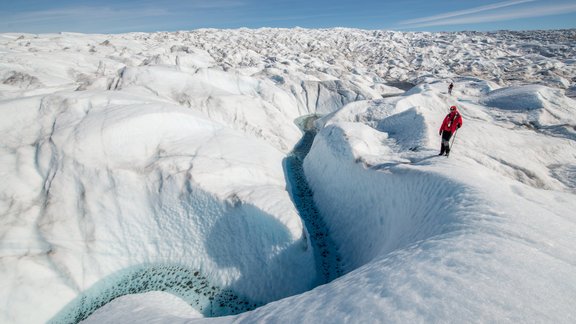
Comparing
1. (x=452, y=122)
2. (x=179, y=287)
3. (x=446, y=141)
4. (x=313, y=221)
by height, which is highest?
(x=452, y=122)

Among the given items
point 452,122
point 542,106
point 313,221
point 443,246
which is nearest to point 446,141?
point 452,122

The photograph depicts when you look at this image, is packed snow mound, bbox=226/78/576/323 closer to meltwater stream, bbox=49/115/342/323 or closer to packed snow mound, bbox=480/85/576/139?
meltwater stream, bbox=49/115/342/323

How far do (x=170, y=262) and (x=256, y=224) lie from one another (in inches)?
120

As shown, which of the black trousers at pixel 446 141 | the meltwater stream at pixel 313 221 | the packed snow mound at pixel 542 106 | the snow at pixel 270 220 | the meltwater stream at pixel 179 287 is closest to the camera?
the snow at pixel 270 220

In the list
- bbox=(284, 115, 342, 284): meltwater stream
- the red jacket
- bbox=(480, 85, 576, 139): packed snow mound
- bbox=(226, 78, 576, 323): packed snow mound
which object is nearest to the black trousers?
the red jacket

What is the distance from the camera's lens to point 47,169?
9.30 m

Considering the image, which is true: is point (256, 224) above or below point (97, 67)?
below

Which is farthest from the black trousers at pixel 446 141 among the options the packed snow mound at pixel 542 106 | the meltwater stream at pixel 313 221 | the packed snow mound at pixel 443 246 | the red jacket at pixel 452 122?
the packed snow mound at pixel 542 106

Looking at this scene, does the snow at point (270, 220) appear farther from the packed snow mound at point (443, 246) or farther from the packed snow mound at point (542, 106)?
the packed snow mound at point (542, 106)

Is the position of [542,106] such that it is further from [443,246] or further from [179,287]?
[179,287]

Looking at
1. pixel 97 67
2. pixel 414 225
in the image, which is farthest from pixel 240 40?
pixel 414 225

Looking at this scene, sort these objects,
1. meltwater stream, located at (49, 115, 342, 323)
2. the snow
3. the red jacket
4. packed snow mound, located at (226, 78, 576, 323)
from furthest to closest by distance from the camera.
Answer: the red jacket < meltwater stream, located at (49, 115, 342, 323) < the snow < packed snow mound, located at (226, 78, 576, 323)

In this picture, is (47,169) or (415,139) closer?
(47,169)

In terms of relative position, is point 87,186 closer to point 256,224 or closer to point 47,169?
point 47,169
